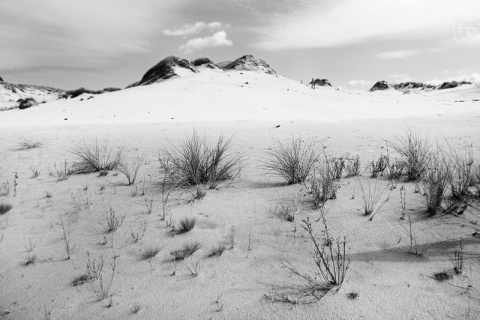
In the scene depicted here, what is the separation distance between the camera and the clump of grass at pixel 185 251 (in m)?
2.46

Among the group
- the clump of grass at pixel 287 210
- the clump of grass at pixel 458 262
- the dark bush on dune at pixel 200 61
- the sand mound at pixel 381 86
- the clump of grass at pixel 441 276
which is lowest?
the clump of grass at pixel 441 276

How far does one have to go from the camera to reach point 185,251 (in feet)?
8.26

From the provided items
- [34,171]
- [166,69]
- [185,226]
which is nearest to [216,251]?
[185,226]

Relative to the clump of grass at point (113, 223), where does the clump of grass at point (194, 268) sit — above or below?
below

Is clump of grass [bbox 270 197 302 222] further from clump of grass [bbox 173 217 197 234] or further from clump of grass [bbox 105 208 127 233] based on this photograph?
clump of grass [bbox 105 208 127 233]

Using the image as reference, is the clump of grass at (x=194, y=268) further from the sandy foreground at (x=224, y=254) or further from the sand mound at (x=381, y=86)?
the sand mound at (x=381, y=86)

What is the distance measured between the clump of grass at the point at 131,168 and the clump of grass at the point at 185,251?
5.82 ft

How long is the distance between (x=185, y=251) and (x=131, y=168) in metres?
2.67

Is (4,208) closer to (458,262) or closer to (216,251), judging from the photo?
(216,251)

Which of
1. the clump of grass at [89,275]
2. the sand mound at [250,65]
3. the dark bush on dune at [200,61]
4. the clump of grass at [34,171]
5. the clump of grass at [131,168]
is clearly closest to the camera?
the clump of grass at [89,275]

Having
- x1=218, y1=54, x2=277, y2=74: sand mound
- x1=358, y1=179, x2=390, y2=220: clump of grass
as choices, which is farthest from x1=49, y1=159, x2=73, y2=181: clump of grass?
x1=218, y1=54, x2=277, y2=74: sand mound

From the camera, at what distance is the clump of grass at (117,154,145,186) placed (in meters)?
4.10

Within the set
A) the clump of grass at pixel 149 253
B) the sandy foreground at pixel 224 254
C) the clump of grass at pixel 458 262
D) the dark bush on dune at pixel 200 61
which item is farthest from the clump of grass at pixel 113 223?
the dark bush on dune at pixel 200 61

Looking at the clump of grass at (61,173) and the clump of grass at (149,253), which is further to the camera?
the clump of grass at (61,173)
